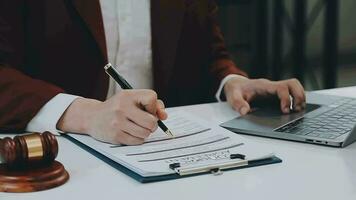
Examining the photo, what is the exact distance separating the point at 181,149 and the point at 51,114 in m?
0.31

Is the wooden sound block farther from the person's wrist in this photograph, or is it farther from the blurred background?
the blurred background

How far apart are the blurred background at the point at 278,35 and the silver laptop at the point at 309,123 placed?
2.85 meters

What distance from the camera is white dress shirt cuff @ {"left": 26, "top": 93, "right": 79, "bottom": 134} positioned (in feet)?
4.14

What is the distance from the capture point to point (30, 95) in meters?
1.30

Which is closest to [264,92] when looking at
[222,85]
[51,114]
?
[222,85]

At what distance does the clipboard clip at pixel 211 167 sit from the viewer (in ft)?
3.26

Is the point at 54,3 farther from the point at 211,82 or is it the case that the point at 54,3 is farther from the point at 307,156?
the point at 307,156

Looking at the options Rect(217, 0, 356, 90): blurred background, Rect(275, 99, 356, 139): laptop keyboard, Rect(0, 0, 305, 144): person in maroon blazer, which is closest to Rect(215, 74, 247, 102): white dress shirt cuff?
Rect(0, 0, 305, 144): person in maroon blazer

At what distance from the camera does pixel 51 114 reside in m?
1.27

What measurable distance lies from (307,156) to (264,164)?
0.10 metres

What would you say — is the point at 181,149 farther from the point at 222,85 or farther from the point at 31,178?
the point at 222,85

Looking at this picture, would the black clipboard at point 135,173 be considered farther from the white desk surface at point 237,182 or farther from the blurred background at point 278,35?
the blurred background at point 278,35

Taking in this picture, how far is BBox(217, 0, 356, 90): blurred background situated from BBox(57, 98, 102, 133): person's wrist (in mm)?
3148

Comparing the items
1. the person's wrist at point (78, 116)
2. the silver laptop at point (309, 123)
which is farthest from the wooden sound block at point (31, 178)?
the silver laptop at point (309, 123)
